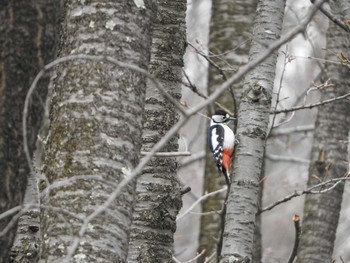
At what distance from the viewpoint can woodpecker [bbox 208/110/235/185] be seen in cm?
737

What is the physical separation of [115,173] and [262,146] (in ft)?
6.89

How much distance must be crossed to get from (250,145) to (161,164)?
21.9 inches

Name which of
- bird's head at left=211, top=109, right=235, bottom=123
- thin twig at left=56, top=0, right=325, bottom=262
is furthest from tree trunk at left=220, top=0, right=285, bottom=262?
bird's head at left=211, top=109, right=235, bottom=123

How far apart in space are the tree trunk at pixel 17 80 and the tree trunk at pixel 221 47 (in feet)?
18.8

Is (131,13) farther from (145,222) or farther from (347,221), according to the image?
(347,221)

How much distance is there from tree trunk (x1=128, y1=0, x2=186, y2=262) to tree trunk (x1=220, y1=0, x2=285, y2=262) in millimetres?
356

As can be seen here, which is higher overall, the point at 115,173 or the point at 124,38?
the point at 124,38

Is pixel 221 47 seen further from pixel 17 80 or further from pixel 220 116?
pixel 17 80

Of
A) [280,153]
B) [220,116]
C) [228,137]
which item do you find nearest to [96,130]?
[228,137]

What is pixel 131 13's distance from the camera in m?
3.38

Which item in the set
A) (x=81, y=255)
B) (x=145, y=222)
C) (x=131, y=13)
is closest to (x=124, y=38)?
(x=131, y=13)

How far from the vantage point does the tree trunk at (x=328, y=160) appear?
6.91m

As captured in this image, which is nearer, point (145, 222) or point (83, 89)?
point (83, 89)

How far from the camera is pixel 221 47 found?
916 centimetres
